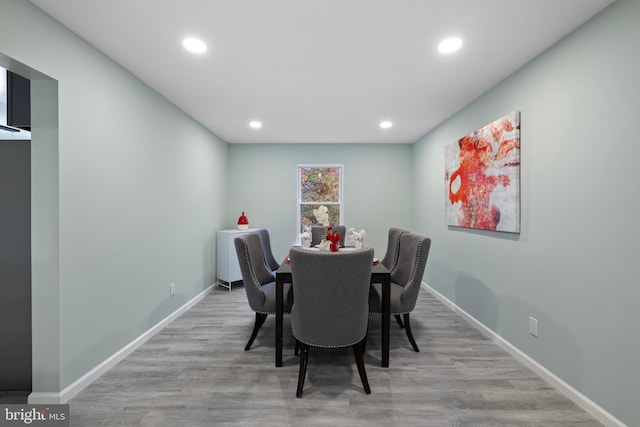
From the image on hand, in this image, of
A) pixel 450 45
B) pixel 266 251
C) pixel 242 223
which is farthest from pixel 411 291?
pixel 242 223

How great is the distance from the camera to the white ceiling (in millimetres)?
1537

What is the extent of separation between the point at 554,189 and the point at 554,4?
3.82 feet

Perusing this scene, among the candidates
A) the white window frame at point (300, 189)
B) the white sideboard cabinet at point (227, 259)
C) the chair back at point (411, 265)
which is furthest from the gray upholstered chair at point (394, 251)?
the white sideboard cabinet at point (227, 259)

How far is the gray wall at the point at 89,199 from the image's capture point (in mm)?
1651

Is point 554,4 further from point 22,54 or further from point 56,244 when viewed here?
point 56,244

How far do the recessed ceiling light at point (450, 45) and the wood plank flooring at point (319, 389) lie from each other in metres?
2.47

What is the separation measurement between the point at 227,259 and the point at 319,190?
2.04 meters

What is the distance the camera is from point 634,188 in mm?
1400

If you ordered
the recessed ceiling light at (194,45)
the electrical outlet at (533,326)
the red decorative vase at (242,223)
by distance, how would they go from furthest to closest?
1. the red decorative vase at (242,223)
2. the electrical outlet at (533,326)
3. the recessed ceiling light at (194,45)

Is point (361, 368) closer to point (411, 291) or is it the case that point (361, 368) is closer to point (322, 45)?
point (411, 291)

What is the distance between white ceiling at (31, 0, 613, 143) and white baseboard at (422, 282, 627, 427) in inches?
94.8

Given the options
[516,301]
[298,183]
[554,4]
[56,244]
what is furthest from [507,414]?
[298,183]

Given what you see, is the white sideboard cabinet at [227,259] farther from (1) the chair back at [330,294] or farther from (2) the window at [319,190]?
(1) the chair back at [330,294]

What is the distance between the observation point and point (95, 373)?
75.4 inches
